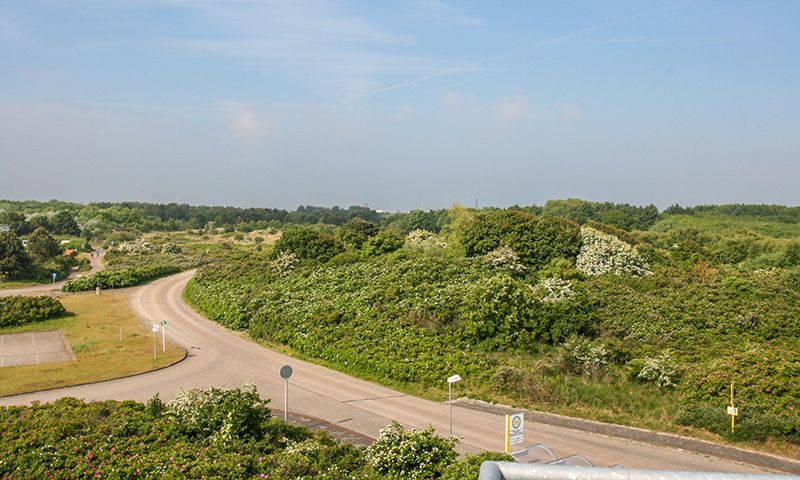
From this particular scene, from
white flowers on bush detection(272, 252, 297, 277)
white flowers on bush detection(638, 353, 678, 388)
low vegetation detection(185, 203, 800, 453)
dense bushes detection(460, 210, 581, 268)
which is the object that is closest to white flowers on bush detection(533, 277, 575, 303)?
low vegetation detection(185, 203, 800, 453)

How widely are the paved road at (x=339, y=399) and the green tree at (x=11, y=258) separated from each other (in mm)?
26957

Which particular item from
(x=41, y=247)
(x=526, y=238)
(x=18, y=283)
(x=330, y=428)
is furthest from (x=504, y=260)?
(x=41, y=247)

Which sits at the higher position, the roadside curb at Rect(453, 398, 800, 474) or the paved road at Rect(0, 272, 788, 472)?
the roadside curb at Rect(453, 398, 800, 474)

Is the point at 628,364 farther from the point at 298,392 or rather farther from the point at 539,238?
A: the point at 539,238

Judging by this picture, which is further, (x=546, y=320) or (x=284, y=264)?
(x=284, y=264)

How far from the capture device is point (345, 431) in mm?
16859

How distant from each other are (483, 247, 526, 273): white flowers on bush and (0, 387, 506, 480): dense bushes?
21.8 metres

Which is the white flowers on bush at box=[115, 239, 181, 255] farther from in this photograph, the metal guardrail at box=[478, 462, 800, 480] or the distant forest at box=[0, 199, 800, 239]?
the metal guardrail at box=[478, 462, 800, 480]

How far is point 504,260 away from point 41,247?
44.1 m

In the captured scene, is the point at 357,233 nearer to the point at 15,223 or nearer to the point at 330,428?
the point at 330,428

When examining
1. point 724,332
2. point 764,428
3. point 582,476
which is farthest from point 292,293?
point 582,476

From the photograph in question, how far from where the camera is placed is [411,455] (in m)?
11.4

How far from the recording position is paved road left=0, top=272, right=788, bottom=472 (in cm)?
1530

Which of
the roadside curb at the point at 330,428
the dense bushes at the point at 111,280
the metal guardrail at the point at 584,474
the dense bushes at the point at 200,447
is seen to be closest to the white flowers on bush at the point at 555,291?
the roadside curb at the point at 330,428
